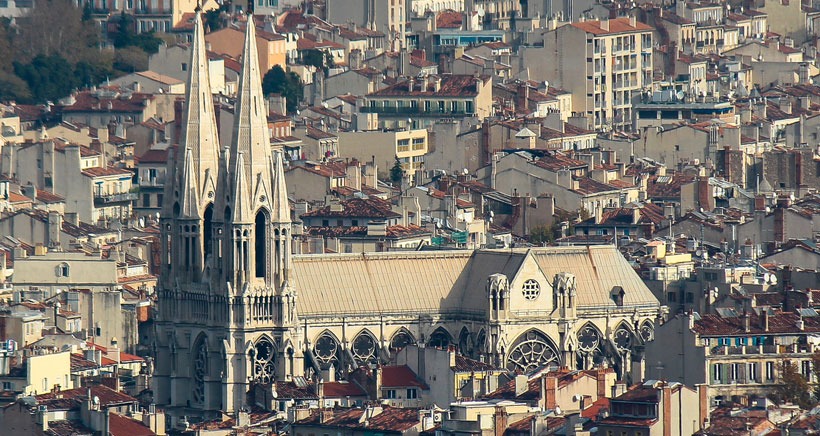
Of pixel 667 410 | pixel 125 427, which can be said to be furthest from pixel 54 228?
pixel 667 410

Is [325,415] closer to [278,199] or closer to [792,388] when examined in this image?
[278,199]

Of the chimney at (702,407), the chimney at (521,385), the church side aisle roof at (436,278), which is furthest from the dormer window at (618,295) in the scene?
the chimney at (702,407)

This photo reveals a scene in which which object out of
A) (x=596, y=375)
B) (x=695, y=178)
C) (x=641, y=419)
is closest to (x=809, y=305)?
(x=596, y=375)

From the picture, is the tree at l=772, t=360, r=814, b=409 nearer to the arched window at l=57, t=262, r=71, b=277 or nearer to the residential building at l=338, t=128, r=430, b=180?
the arched window at l=57, t=262, r=71, b=277

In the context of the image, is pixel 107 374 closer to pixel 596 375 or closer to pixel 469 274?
pixel 469 274

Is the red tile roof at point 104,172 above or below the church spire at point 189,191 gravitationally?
above

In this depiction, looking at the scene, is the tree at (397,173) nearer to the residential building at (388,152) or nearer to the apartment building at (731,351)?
the residential building at (388,152)

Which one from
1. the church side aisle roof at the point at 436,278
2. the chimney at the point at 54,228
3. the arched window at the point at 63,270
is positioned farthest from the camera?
the chimney at the point at 54,228
